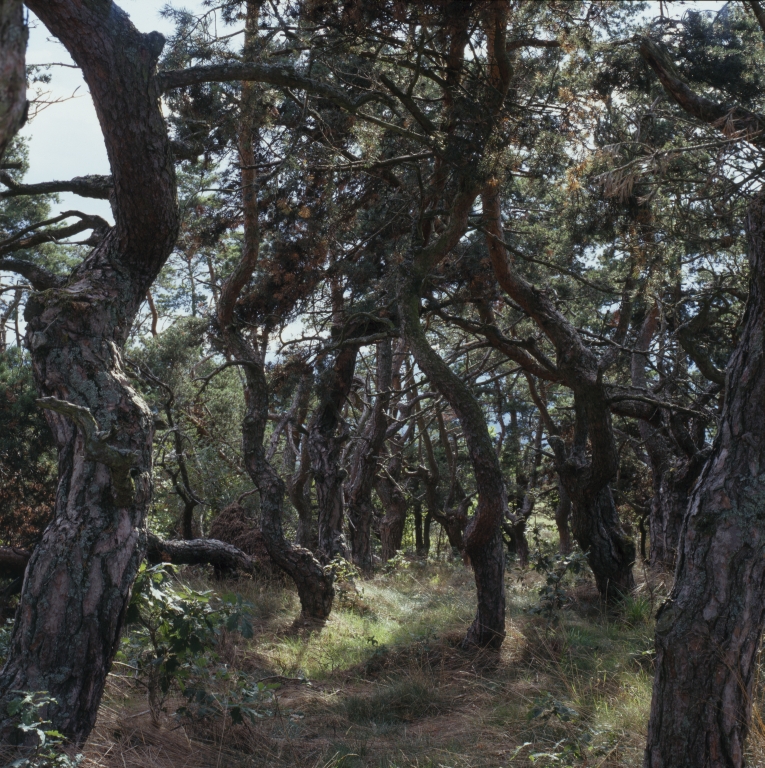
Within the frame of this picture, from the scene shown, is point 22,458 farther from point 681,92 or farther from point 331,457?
point 681,92

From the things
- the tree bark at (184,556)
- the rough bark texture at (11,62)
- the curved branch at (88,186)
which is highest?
the curved branch at (88,186)

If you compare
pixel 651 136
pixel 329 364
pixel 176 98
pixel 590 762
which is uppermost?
pixel 651 136

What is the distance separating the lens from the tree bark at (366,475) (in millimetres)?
Result: 11789

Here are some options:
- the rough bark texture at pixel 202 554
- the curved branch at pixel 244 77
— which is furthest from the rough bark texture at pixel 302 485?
the curved branch at pixel 244 77

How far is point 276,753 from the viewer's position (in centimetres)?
423

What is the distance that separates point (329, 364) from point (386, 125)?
398cm

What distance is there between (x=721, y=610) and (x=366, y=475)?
30.4 feet

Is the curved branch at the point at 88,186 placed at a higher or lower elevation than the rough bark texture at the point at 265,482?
higher

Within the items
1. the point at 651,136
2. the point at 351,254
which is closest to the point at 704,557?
the point at 651,136

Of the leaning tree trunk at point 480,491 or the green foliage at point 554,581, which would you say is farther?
the green foliage at point 554,581

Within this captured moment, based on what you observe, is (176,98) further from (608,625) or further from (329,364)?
(608,625)

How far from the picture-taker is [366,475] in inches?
476

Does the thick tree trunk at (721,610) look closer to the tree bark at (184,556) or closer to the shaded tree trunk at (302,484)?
the tree bark at (184,556)

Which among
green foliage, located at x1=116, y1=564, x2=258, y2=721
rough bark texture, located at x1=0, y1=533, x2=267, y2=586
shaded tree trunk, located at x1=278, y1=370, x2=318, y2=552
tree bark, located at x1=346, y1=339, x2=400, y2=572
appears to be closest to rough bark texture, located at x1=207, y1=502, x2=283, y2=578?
rough bark texture, located at x1=0, y1=533, x2=267, y2=586
